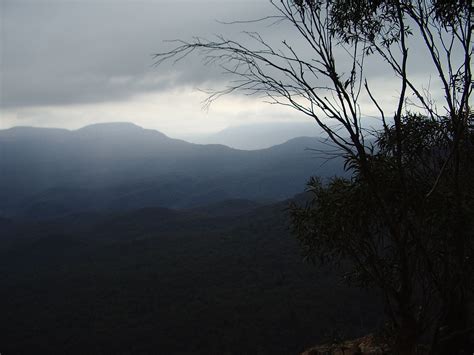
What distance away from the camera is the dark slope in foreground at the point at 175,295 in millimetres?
30406

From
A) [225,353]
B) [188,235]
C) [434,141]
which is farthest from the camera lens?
[188,235]

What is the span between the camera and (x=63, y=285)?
49.5 metres

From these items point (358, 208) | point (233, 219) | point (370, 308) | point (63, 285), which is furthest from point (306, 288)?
point (233, 219)

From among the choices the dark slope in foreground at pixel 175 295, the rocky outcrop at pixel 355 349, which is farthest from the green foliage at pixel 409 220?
the dark slope in foreground at pixel 175 295

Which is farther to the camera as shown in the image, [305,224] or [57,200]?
[57,200]

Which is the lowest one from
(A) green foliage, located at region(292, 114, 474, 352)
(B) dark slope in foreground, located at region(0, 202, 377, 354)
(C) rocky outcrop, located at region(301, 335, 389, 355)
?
(B) dark slope in foreground, located at region(0, 202, 377, 354)

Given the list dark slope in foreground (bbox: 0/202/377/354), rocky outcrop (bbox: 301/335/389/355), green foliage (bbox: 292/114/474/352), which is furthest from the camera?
dark slope in foreground (bbox: 0/202/377/354)

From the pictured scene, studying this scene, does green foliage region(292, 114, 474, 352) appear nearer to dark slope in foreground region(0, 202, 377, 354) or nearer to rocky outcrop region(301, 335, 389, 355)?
rocky outcrop region(301, 335, 389, 355)

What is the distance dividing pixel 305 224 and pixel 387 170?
1.99m

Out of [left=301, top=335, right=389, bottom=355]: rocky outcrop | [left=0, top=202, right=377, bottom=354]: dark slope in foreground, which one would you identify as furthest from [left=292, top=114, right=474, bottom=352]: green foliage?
[left=0, top=202, right=377, bottom=354]: dark slope in foreground

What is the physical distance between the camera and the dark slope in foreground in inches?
1197

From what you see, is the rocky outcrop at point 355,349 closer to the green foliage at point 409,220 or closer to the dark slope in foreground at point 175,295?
the green foliage at point 409,220

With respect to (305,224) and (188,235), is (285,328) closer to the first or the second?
(305,224)

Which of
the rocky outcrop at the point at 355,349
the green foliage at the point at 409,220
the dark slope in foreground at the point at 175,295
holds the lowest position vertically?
the dark slope in foreground at the point at 175,295
